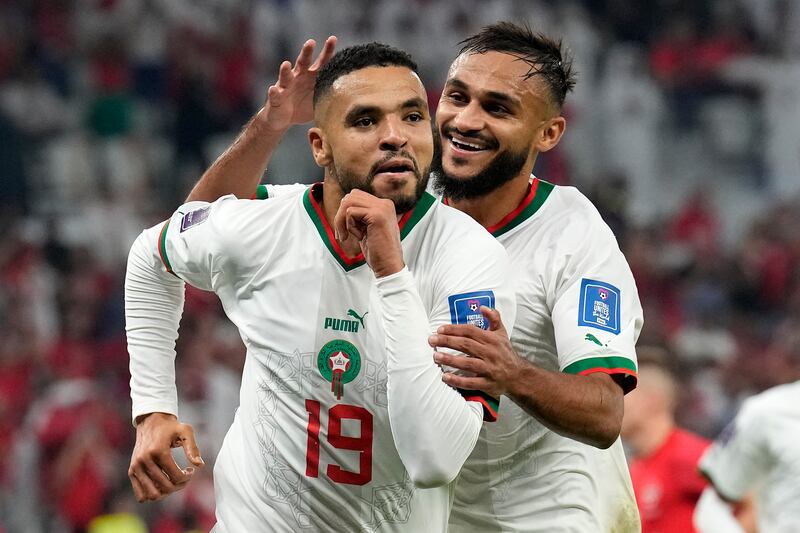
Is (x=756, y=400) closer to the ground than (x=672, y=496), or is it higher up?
higher up

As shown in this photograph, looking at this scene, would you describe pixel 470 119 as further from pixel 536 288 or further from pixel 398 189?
pixel 398 189

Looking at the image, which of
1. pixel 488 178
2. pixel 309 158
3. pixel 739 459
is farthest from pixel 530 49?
pixel 309 158

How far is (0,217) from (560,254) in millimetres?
7083

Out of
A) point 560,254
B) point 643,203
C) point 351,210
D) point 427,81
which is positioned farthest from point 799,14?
point 351,210

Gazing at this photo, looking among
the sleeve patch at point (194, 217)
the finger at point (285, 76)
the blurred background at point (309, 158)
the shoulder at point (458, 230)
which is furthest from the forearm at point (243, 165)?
the blurred background at point (309, 158)

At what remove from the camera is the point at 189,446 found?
10.5 ft

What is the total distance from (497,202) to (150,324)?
1079mm

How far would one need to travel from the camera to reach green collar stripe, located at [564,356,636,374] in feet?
10.3

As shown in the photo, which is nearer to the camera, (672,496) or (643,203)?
(672,496)

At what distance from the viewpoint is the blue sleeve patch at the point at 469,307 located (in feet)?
9.33

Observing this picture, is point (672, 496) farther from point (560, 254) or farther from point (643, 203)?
point (643, 203)

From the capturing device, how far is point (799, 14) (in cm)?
1162

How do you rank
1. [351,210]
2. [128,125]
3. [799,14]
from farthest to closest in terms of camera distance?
[799,14], [128,125], [351,210]

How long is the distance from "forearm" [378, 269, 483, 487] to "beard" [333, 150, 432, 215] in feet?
0.79
